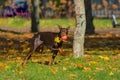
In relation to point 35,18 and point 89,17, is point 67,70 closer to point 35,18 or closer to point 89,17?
point 89,17

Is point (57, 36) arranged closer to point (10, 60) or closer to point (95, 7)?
point (10, 60)

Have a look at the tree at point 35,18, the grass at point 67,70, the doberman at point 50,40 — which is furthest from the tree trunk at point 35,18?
the doberman at point 50,40

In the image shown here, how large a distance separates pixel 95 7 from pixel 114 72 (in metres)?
36.0

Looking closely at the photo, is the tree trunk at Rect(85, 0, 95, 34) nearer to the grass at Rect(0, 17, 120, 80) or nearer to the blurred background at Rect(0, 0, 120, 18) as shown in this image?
the grass at Rect(0, 17, 120, 80)

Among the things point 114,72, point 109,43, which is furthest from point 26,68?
point 109,43

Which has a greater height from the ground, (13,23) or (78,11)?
(78,11)

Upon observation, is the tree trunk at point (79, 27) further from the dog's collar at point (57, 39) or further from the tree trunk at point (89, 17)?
the tree trunk at point (89, 17)

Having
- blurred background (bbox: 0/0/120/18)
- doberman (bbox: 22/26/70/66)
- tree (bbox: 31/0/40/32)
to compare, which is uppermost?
doberman (bbox: 22/26/70/66)

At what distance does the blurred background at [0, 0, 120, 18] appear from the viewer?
4241cm

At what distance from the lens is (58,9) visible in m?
43.4

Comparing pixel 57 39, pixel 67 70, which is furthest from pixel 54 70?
pixel 57 39

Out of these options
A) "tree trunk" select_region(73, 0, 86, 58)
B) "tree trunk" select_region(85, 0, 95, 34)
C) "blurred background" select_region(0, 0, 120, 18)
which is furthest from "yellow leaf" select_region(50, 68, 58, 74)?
"blurred background" select_region(0, 0, 120, 18)

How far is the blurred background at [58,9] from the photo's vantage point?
139 feet

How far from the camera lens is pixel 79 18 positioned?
1259cm
